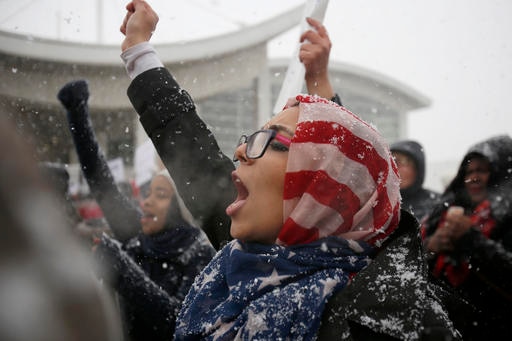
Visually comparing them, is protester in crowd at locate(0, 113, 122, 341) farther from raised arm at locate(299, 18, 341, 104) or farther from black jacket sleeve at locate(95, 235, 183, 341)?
black jacket sleeve at locate(95, 235, 183, 341)

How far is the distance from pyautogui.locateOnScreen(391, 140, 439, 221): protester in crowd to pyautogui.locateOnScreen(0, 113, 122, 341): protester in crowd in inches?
130

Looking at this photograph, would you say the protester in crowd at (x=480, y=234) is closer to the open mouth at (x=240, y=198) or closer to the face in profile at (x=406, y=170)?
the face in profile at (x=406, y=170)

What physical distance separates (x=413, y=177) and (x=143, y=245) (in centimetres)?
221

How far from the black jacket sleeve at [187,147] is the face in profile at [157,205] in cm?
120

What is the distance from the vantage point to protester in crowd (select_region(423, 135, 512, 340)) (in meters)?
2.05

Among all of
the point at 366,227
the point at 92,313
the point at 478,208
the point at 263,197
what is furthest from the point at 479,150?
the point at 92,313

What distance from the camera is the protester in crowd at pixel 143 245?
2072mm

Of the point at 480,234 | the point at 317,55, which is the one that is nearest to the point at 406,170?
the point at 480,234

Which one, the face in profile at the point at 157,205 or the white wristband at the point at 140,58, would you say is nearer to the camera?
the white wristband at the point at 140,58

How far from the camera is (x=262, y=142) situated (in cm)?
134

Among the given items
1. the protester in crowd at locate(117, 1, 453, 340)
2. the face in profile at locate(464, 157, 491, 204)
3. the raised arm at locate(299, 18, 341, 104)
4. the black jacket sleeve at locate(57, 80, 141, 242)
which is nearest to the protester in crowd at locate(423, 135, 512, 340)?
the face in profile at locate(464, 157, 491, 204)

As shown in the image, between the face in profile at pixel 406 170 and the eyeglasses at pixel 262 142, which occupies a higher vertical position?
the eyeglasses at pixel 262 142

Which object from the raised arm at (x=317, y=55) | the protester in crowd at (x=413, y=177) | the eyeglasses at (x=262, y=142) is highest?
the raised arm at (x=317, y=55)

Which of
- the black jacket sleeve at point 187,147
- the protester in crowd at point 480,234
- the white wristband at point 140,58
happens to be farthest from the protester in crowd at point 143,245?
the protester in crowd at point 480,234
